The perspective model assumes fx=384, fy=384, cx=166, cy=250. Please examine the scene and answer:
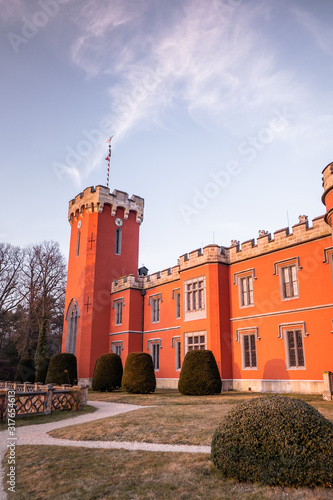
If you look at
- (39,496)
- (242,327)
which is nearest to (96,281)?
(242,327)

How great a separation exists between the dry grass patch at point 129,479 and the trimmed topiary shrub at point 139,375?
515 inches

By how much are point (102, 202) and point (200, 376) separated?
1874 centimetres

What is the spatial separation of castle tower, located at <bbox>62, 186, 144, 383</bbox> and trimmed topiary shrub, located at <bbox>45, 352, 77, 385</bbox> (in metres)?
3.89

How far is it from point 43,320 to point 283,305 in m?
23.8

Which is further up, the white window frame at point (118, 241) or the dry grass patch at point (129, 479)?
the white window frame at point (118, 241)

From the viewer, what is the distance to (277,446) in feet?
17.1

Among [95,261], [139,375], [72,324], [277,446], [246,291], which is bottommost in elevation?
[277,446]

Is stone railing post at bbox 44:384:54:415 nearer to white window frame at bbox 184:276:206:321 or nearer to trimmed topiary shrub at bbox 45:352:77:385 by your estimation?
trimmed topiary shrub at bbox 45:352:77:385

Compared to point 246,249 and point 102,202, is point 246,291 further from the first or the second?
point 102,202

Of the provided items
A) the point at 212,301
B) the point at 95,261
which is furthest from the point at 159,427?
the point at 95,261

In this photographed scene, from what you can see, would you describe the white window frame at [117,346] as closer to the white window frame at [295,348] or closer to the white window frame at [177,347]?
the white window frame at [177,347]

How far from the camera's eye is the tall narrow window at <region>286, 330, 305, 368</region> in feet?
61.2

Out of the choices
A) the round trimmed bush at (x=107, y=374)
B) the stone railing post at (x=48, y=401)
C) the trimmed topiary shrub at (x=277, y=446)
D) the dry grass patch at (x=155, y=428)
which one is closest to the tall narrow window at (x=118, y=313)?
the round trimmed bush at (x=107, y=374)

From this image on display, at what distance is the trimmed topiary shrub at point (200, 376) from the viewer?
18719 mm
